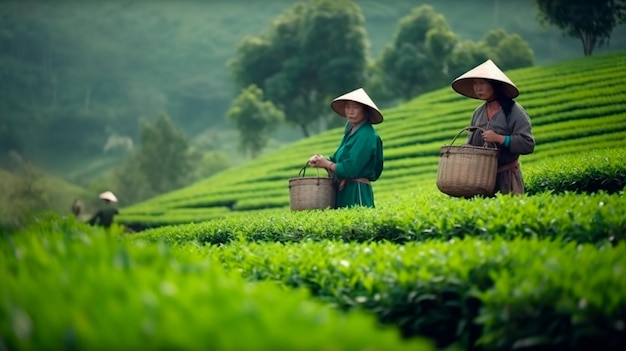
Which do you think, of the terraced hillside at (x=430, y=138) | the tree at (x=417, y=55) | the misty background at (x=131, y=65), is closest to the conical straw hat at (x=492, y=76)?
the terraced hillside at (x=430, y=138)

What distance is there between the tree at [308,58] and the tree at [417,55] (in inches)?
120

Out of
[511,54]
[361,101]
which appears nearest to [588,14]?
[511,54]

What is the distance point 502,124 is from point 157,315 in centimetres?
562

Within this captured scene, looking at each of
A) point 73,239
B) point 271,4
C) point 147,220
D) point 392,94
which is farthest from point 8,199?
point 271,4

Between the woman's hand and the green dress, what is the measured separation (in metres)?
1.22

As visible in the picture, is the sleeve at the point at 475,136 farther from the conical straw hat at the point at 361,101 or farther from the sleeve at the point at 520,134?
the conical straw hat at the point at 361,101

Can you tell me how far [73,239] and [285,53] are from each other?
44.1m

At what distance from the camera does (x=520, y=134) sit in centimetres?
738

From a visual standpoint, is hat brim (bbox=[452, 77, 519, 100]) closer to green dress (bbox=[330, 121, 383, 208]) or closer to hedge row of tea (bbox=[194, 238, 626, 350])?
green dress (bbox=[330, 121, 383, 208])

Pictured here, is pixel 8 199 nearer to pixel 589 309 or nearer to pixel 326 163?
pixel 326 163

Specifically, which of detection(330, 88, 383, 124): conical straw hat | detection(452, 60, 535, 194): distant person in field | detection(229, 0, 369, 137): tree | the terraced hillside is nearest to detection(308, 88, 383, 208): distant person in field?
detection(330, 88, 383, 124): conical straw hat

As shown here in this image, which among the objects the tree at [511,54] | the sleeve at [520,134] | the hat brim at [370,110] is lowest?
the sleeve at [520,134]

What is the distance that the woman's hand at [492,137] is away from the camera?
7.29 metres

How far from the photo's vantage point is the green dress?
8.21 meters
